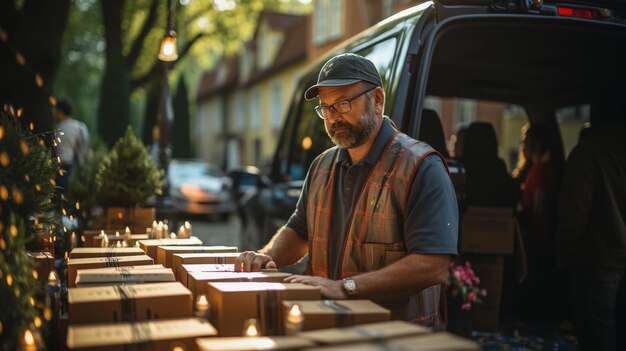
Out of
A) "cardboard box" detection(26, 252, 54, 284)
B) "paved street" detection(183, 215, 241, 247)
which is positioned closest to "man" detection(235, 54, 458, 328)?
"cardboard box" detection(26, 252, 54, 284)

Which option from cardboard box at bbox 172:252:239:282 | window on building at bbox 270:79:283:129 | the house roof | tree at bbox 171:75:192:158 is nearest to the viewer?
cardboard box at bbox 172:252:239:282

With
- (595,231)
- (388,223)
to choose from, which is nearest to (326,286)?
(388,223)

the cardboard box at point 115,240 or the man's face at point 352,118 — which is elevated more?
the man's face at point 352,118

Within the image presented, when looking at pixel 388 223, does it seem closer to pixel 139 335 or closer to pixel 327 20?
pixel 139 335

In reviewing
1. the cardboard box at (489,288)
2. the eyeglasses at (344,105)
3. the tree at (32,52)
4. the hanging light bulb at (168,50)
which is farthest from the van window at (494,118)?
the eyeglasses at (344,105)

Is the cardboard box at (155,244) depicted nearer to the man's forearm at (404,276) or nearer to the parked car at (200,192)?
the man's forearm at (404,276)

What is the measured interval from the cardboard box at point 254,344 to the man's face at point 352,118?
4.38 feet

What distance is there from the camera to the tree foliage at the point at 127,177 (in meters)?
5.72

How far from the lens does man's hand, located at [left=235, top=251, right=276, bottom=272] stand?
2879 mm

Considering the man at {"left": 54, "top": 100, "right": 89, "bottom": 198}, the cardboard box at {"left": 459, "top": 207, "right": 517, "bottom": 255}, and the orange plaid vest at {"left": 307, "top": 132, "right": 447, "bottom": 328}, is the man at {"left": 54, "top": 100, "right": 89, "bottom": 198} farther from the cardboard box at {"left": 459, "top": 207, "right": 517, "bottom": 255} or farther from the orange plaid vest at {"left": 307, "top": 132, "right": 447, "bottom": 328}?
the orange plaid vest at {"left": 307, "top": 132, "right": 447, "bottom": 328}

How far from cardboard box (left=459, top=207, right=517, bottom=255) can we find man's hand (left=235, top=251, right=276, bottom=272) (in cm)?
287

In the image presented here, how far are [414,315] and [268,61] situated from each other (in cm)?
3450

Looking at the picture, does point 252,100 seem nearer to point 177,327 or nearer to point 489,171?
point 489,171

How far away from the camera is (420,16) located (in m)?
3.89
